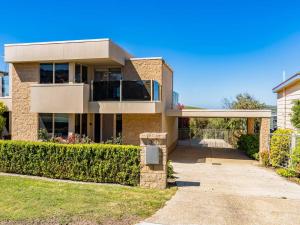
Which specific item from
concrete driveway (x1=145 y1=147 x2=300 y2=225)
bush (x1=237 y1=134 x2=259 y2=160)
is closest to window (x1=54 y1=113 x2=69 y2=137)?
concrete driveway (x1=145 y1=147 x2=300 y2=225)

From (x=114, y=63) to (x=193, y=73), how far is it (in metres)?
25.2

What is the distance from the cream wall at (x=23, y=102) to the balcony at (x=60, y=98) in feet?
4.62

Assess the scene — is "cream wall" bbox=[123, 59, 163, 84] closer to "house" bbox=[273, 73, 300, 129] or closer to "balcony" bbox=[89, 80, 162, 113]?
"balcony" bbox=[89, 80, 162, 113]

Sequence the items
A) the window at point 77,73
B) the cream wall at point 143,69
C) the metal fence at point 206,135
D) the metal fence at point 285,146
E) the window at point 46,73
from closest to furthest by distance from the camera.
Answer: the metal fence at point 285,146, the window at point 77,73, the window at point 46,73, the cream wall at point 143,69, the metal fence at point 206,135

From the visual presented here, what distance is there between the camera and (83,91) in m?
14.4

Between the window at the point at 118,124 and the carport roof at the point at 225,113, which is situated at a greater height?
the carport roof at the point at 225,113

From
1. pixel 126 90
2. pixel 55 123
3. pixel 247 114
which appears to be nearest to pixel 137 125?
pixel 126 90

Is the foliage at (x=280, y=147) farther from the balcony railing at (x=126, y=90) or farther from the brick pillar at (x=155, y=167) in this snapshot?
the brick pillar at (x=155, y=167)

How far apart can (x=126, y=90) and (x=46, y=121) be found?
5.64 m

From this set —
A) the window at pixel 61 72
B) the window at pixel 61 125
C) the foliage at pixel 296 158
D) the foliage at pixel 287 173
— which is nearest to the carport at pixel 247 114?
the foliage at pixel 287 173

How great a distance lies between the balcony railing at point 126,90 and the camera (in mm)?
14297

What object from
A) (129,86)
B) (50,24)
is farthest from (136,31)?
(129,86)

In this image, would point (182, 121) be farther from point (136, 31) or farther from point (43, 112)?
point (43, 112)

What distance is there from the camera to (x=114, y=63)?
1608cm
